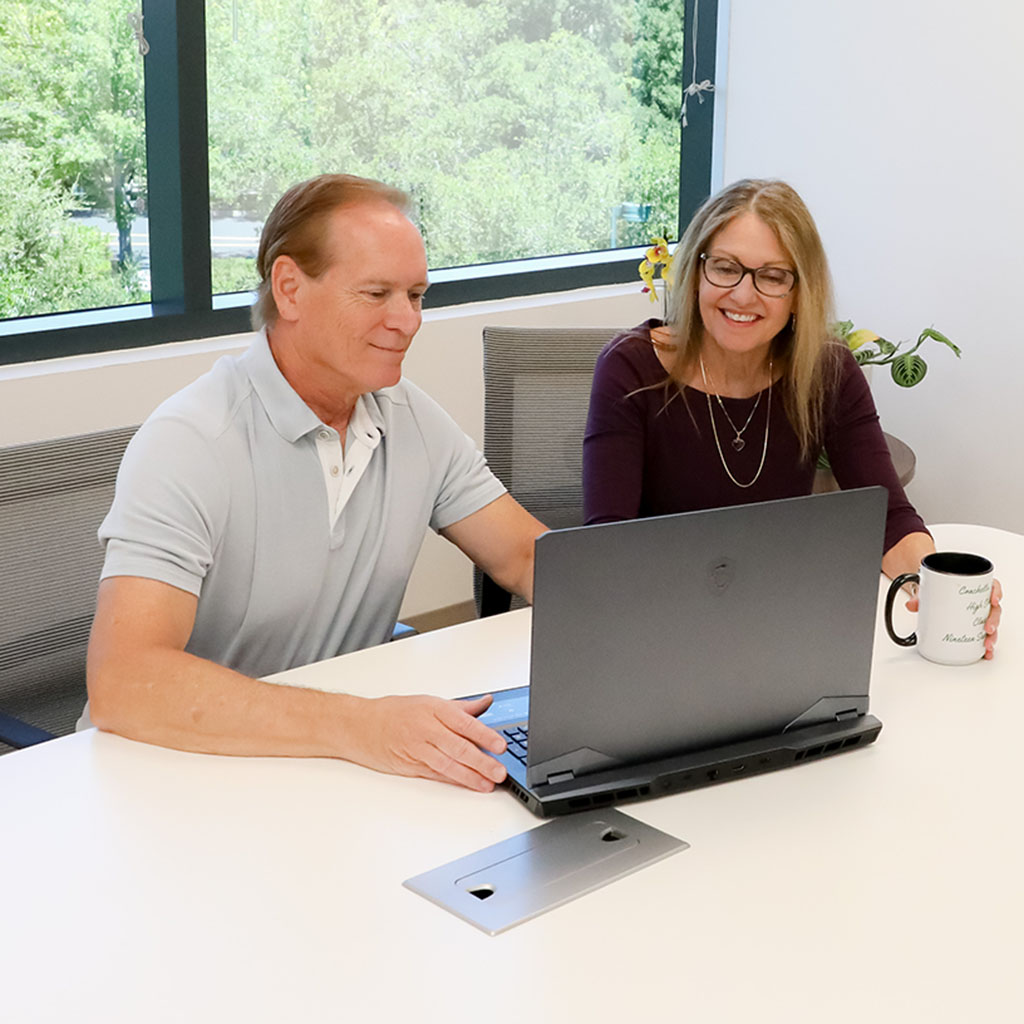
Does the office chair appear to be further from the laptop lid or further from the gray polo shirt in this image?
the laptop lid

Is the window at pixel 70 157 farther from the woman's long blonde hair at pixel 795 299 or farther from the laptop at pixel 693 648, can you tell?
the laptop at pixel 693 648

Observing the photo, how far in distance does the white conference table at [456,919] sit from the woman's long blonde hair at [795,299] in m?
0.84

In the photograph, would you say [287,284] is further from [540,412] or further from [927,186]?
[927,186]

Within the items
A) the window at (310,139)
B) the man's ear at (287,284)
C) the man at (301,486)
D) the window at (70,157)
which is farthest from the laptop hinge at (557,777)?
the window at (70,157)

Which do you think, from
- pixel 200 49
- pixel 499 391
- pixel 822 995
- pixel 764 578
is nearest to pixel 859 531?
pixel 764 578

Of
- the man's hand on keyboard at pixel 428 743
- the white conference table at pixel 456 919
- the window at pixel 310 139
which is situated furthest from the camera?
the window at pixel 310 139

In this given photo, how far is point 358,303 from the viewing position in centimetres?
162

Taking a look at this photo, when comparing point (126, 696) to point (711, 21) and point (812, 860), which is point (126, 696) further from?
point (711, 21)

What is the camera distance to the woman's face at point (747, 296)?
1.98 m

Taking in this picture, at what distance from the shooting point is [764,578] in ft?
3.89

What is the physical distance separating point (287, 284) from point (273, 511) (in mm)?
292

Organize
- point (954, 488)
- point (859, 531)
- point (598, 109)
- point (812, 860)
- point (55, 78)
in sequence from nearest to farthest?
point (812, 860) → point (859, 531) → point (55, 78) → point (954, 488) → point (598, 109)

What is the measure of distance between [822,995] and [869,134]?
9.20 ft

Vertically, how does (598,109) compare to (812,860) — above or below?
above
